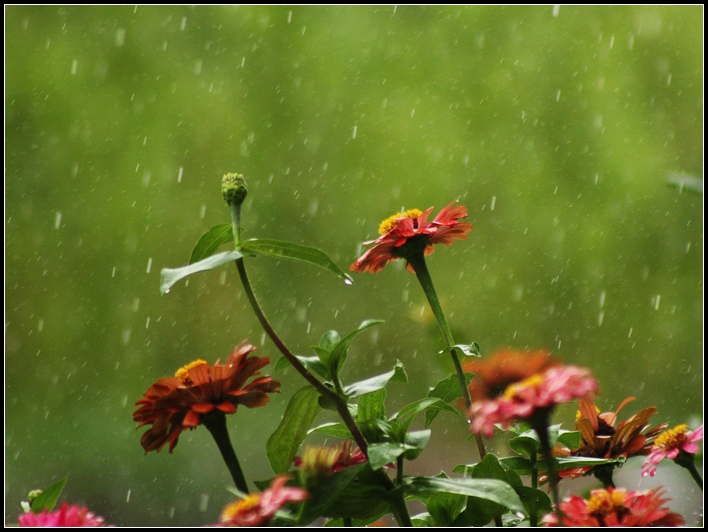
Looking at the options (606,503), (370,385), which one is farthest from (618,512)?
(370,385)

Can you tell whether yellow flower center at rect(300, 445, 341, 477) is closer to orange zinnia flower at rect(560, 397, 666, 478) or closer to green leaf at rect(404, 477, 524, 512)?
green leaf at rect(404, 477, 524, 512)

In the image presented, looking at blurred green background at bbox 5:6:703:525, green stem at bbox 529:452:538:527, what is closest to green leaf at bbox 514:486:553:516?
green stem at bbox 529:452:538:527

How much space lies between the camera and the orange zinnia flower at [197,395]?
31cm

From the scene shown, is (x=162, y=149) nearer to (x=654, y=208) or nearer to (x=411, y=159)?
(x=411, y=159)

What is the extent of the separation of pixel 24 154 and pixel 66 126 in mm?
139

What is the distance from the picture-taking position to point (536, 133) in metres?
2.21

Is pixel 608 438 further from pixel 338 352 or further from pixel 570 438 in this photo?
pixel 338 352

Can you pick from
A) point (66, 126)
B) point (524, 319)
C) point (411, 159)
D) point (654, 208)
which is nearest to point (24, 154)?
point (66, 126)

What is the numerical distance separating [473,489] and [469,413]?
50mm

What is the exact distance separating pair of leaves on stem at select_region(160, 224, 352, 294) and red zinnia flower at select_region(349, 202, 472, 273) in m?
0.09

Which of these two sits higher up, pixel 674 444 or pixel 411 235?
pixel 411 235

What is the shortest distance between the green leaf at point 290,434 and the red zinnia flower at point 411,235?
99 mm

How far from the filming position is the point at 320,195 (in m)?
2.03

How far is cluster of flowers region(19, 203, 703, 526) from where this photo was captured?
23 centimetres
